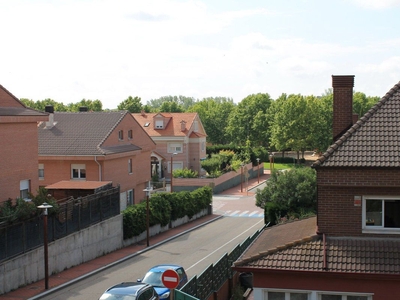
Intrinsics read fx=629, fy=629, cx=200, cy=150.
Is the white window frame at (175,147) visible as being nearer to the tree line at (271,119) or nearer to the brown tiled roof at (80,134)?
the tree line at (271,119)

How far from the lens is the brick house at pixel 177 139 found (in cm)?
7950

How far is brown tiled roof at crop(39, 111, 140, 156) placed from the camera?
45781 millimetres

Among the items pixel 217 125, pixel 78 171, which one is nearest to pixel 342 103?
pixel 78 171

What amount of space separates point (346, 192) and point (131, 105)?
10941 cm

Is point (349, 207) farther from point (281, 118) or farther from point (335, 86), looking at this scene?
point (281, 118)

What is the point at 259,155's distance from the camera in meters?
95.2

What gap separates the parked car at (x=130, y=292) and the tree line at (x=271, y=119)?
79742 millimetres

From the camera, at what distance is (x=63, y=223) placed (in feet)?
99.2

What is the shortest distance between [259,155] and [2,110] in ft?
217

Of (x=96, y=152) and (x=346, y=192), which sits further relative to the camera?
(x=96, y=152)

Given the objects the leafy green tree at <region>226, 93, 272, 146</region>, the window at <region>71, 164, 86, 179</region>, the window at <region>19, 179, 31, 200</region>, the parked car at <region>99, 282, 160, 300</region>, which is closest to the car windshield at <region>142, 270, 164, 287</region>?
the parked car at <region>99, 282, 160, 300</region>

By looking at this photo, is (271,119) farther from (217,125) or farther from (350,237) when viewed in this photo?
(350,237)

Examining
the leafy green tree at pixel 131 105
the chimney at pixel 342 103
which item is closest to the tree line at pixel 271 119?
the leafy green tree at pixel 131 105

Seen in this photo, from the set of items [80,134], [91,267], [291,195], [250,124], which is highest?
[250,124]
